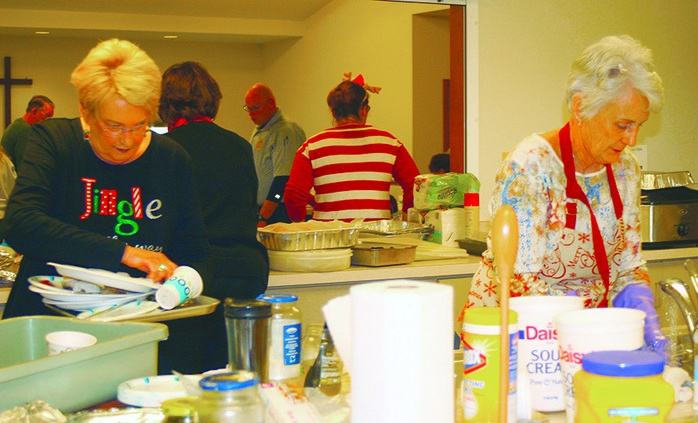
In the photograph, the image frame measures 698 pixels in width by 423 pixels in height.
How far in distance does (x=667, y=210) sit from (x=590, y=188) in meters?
1.36

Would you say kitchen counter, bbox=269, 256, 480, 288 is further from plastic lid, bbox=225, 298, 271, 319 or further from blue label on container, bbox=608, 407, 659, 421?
blue label on container, bbox=608, 407, 659, 421

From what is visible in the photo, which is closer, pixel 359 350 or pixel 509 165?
pixel 359 350

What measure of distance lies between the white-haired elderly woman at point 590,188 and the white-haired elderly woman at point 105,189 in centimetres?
79

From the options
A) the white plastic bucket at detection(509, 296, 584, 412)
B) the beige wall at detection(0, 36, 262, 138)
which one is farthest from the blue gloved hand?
the beige wall at detection(0, 36, 262, 138)

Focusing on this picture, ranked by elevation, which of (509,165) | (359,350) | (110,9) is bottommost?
(359,350)

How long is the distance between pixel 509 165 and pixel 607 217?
0.29m

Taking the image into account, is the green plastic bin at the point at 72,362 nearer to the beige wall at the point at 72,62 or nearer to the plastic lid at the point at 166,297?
the plastic lid at the point at 166,297

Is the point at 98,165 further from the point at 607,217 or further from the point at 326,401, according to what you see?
the point at 607,217

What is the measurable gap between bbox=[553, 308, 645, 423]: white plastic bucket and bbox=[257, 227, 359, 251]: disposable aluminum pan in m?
1.59

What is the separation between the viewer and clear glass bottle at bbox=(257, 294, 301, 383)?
3.77 feet

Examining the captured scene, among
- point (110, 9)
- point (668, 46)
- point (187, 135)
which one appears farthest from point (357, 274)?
point (110, 9)

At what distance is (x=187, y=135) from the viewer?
2.19 m

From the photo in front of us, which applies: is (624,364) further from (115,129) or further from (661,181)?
(661,181)

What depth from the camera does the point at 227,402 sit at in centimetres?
79
